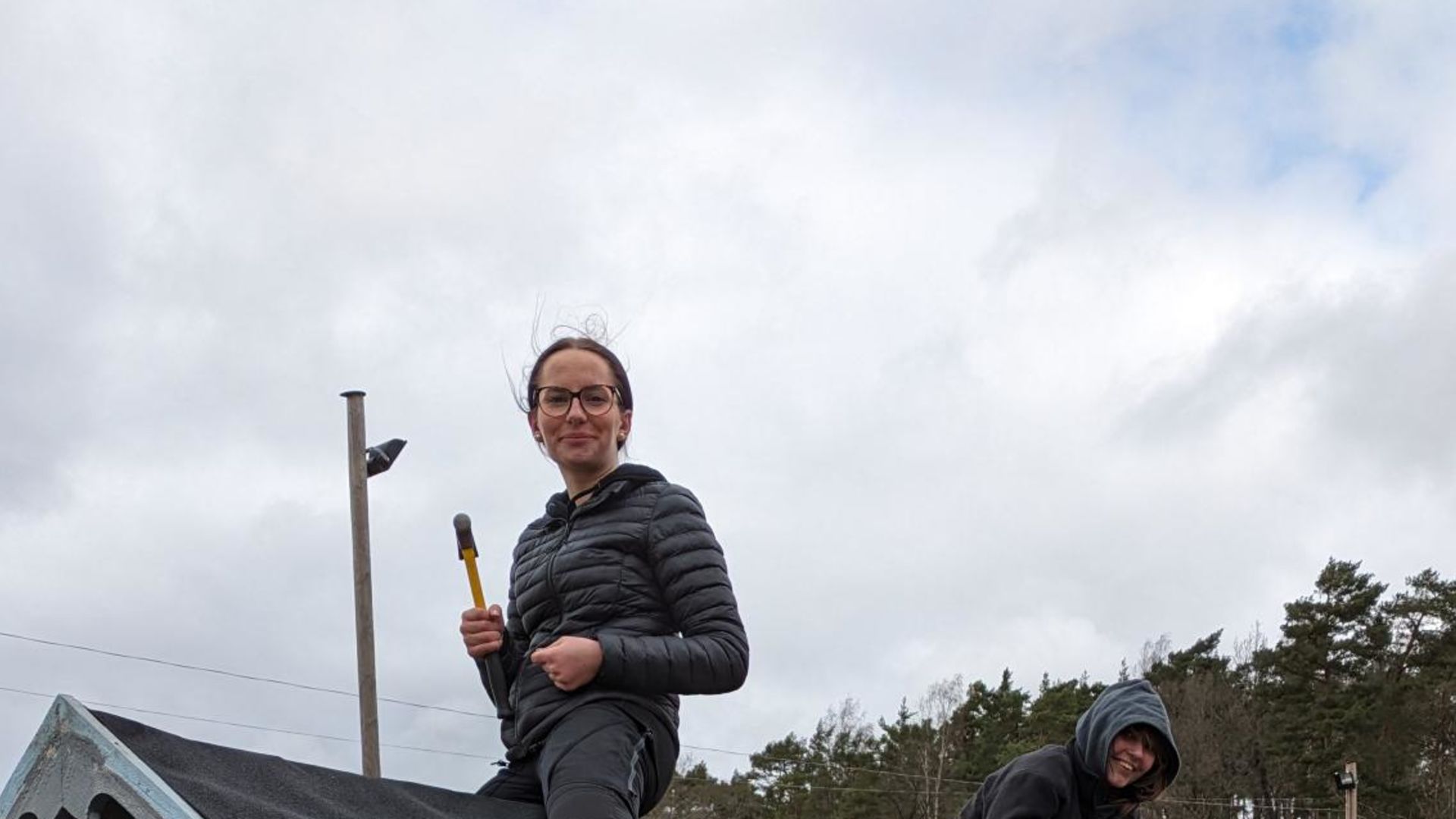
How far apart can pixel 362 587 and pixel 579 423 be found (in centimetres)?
923

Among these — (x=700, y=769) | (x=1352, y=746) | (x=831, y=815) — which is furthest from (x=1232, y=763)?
(x=700, y=769)

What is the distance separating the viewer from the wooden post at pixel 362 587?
36.7ft

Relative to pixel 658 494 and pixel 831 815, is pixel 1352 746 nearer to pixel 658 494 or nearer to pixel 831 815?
pixel 831 815

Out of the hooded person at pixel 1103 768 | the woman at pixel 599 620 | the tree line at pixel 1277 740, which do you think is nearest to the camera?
the woman at pixel 599 620

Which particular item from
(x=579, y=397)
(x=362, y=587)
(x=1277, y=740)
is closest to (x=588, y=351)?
(x=579, y=397)

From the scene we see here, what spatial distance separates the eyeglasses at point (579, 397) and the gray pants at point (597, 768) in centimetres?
60

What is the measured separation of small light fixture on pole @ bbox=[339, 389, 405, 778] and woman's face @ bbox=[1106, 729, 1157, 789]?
7.94 meters

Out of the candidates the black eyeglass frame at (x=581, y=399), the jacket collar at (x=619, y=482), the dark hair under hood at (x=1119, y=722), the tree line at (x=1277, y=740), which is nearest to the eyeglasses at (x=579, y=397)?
the black eyeglass frame at (x=581, y=399)

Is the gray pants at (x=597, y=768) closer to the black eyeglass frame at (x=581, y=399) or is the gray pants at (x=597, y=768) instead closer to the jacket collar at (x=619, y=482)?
the jacket collar at (x=619, y=482)

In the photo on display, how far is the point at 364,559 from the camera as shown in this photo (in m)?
11.9

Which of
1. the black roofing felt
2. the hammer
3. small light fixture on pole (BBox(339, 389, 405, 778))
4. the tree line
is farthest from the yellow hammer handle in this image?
the tree line

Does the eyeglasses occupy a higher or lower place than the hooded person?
higher

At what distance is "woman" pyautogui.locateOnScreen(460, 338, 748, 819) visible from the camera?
8.77 ft

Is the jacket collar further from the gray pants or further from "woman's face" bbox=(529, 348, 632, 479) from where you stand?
the gray pants
